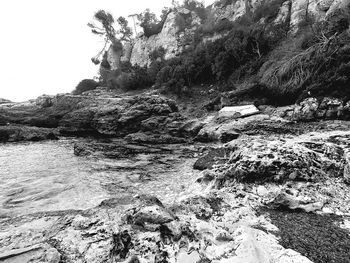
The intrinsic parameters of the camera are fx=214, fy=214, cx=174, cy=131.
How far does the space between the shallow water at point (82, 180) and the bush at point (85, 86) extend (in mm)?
25243

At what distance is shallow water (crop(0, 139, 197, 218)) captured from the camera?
5.56 metres

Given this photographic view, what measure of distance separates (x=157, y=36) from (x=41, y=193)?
35751 millimetres

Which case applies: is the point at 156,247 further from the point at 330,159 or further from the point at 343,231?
the point at 330,159

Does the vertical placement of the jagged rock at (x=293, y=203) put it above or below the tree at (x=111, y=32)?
below

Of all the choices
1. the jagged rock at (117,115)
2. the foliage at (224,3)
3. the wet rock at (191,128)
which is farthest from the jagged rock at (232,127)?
the foliage at (224,3)

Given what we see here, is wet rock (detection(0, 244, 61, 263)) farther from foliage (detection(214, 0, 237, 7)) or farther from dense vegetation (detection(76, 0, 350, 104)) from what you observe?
foliage (detection(214, 0, 237, 7))

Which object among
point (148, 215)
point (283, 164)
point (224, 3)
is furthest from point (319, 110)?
point (224, 3)

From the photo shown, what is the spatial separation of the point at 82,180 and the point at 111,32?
4325 cm

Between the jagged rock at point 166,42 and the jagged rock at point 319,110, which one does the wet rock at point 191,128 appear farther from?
the jagged rock at point 166,42

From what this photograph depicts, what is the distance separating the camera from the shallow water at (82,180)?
556 centimetres

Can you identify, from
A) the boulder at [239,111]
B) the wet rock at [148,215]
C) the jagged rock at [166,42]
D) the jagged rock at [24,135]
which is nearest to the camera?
the wet rock at [148,215]

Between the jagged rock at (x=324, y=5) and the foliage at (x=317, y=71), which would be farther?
the jagged rock at (x=324, y=5)

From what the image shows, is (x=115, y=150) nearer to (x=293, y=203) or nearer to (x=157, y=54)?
(x=293, y=203)

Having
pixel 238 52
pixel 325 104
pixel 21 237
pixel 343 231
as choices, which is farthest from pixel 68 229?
pixel 238 52
